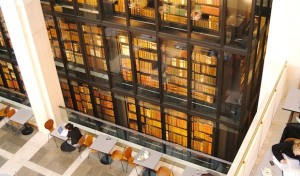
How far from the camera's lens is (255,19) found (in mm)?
7059

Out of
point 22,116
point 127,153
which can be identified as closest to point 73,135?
point 127,153

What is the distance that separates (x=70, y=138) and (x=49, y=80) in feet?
4.27

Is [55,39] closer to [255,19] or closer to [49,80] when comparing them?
[49,80]

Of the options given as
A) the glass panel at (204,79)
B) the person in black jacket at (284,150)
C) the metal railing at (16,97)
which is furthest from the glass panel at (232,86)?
the metal railing at (16,97)

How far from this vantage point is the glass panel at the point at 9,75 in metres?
11.0

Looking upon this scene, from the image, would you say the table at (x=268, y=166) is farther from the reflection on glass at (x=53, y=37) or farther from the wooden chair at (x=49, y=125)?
the reflection on glass at (x=53, y=37)

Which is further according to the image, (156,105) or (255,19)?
(156,105)

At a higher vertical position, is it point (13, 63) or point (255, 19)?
point (255, 19)

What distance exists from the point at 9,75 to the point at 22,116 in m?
3.14

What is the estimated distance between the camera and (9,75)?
11312 mm

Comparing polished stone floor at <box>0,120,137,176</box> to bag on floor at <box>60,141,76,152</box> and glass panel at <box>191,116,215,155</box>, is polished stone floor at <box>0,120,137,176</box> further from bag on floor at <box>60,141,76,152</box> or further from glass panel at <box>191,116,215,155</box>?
glass panel at <box>191,116,215,155</box>

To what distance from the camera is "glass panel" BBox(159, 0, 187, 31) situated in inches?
296

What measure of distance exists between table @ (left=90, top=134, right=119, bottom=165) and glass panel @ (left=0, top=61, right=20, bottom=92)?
4.41 meters

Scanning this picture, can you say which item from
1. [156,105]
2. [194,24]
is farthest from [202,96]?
[194,24]
